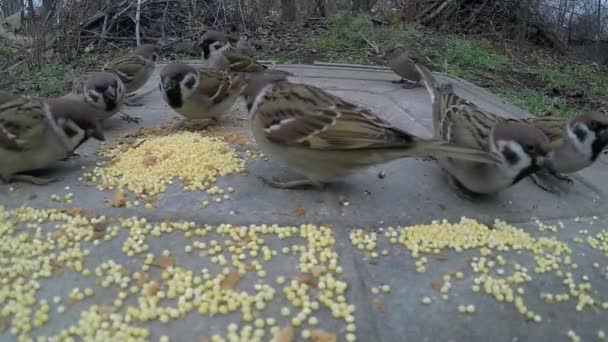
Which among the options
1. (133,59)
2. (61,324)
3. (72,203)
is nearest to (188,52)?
(133,59)

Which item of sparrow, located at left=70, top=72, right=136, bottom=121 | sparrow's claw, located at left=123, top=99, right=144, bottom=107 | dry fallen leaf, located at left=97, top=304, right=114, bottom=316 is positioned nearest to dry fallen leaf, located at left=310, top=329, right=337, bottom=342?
dry fallen leaf, located at left=97, top=304, right=114, bottom=316

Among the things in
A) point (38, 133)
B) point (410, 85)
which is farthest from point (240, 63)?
point (38, 133)

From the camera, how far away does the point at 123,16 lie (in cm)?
778

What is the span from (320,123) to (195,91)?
1.44 meters

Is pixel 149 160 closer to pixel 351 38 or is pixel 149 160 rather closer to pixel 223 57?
pixel 223 57

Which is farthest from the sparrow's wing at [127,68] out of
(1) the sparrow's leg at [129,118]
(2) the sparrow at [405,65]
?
(2) the sparrow at [405,65]

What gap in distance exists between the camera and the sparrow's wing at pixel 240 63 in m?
5.18

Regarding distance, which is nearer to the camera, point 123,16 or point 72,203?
point 72,203

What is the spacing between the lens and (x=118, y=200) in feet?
8.66

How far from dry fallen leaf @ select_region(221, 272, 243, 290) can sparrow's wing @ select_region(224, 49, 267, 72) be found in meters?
3.40

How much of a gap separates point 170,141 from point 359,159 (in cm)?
141

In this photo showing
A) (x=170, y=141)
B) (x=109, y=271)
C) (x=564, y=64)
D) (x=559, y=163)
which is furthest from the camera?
(x=564, y=64)

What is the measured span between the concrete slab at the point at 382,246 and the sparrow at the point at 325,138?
18 centimetres

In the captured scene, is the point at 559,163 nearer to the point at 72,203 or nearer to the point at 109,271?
the point at 109,271
